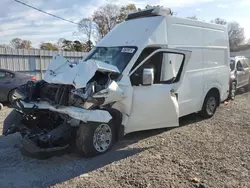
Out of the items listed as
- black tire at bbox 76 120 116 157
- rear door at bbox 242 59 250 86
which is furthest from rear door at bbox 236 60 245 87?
black tire at bbox 76 120 116 157

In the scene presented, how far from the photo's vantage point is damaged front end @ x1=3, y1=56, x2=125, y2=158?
4730mm

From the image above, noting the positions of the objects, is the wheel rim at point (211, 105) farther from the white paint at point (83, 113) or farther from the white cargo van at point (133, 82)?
the white paint at point (83, 113)

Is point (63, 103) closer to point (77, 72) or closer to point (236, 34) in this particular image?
point (77, 72)

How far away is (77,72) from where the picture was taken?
16.2ft

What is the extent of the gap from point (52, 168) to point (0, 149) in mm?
1552

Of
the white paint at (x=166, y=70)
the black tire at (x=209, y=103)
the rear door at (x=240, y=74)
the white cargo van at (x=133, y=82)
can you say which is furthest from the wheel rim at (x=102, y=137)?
the rear door at (x=240, y=74)

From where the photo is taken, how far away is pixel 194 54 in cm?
725

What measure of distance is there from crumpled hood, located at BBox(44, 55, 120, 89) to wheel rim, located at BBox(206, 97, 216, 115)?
3724 mm

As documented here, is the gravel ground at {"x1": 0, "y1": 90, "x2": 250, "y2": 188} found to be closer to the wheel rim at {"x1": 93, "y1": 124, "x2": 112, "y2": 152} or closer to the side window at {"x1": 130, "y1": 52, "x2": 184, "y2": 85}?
the wheel rim at {"x1": 93, "y1": 124, "x2": 112, "y2": 152}

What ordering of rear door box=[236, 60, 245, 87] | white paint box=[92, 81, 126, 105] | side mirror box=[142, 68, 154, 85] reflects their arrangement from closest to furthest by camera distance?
white paint box=[92, 81, 126, 105], side mirror box=[142, 68, 154, 85], rear door box=[236, 60, 245, 87]

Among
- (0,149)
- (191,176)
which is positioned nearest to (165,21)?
(191,176)

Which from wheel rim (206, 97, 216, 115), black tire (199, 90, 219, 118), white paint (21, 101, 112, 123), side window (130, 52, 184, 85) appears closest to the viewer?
white paint (21, 101, 112, 123)

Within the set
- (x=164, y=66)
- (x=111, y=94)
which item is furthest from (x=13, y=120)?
(x=164, y=66)

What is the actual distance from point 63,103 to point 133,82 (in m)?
1.45
